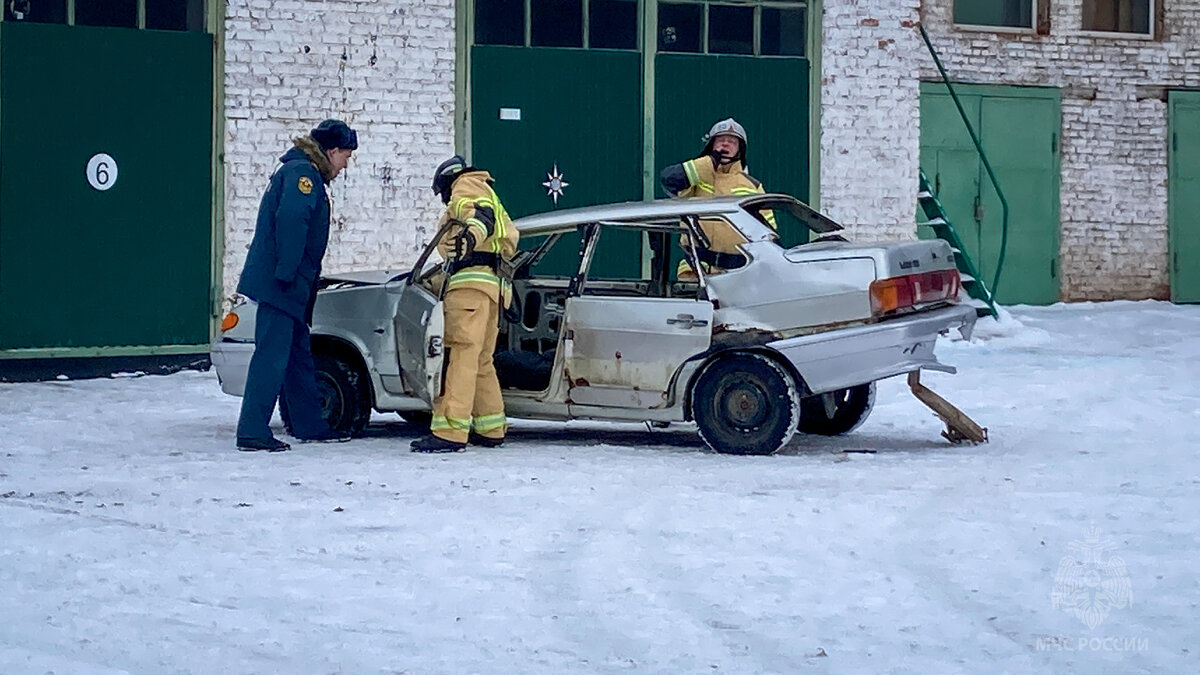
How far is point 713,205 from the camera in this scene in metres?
9.62

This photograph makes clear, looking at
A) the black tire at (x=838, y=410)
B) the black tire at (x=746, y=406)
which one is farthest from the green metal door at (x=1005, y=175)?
the black tire at (x=746, y=406)

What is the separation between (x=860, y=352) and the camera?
9133 mm

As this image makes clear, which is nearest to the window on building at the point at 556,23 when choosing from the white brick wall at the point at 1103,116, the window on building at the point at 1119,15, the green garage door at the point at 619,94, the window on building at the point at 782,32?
the green garage door at the point at 619,94

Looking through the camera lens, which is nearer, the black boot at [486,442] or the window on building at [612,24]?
the black boot at [486,442]

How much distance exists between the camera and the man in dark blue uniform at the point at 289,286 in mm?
9523

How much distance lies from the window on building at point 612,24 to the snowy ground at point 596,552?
5182 millimetres

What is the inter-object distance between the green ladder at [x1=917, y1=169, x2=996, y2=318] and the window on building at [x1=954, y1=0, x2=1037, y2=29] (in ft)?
8.76

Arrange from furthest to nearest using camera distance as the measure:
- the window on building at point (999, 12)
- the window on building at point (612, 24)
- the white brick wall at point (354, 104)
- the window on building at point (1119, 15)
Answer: the window on building at point (1119, 15), the window on building at point (999, 12), the window on building at point (612, 24), the white brick wall at point (354, 104)

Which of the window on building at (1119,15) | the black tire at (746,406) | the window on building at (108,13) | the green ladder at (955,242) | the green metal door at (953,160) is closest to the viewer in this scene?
the black tire at (746,406)

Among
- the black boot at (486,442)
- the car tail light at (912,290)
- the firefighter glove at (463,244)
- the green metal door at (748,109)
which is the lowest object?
the black boot at (486,442)

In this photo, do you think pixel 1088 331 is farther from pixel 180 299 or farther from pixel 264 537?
pixel 264 537

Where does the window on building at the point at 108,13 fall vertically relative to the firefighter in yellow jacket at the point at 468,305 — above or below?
above

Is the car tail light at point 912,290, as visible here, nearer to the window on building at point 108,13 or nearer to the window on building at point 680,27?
the window on building at point 680,27

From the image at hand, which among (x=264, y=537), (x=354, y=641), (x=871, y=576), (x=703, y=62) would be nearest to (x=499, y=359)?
(x=264, y=537)
